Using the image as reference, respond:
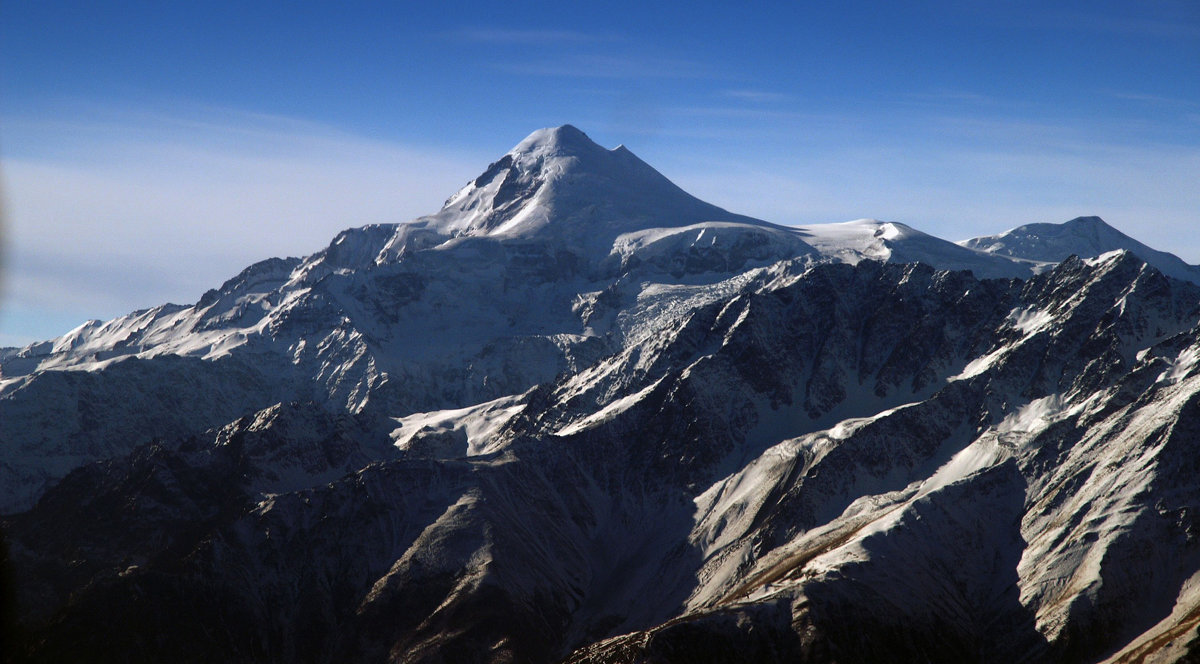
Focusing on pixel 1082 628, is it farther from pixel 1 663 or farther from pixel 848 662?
pixel 1 663

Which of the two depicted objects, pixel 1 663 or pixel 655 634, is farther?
pixel 655 634

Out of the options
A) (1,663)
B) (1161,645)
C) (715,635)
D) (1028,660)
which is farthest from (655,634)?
(1,663)

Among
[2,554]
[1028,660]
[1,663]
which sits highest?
[2,554]

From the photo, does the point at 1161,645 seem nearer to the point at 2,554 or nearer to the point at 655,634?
A: the point at 655,634

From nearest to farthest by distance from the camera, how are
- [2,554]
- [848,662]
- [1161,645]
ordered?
[2,554] < [1161,645] < [848,662]

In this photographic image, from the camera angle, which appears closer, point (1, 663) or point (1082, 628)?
point (1, 663)

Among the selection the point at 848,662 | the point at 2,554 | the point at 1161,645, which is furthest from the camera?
the point at 848,662

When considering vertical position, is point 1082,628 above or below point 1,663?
below

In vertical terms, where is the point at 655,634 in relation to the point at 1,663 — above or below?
below

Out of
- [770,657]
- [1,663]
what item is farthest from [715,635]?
[1,663]
